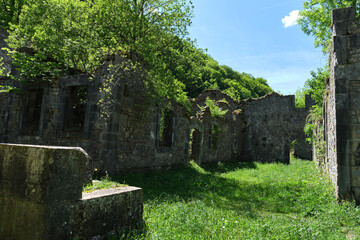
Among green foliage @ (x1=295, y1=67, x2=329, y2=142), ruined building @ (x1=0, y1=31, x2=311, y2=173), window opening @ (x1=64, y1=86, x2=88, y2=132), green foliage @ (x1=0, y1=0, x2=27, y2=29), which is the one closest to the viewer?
ruined building @ (x1=0, y1=31, x2=311, y2=173)

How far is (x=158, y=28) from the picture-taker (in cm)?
1154

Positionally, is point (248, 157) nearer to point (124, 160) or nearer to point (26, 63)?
point (124, 160)

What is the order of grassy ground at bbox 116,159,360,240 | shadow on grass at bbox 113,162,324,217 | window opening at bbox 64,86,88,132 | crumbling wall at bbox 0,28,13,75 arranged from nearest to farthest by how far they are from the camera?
grassy ground at bbox 116,159,360,240
shadow on grass at bbox 113,162,324,217
window opening at bbox 64,86,88,132
crumbling wall at bbox 0,28,13,75

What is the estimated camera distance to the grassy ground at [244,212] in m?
3.96

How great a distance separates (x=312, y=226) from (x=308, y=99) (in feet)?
70.1

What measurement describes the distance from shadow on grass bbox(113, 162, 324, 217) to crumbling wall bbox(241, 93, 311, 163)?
1314cm

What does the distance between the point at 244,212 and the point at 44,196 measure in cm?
445

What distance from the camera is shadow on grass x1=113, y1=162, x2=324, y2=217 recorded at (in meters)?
6.25

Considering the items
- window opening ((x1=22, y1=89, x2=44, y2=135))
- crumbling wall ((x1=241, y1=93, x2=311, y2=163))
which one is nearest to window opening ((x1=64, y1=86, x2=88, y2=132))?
window opening ((x1=22, y1=89, x2=44, y2=135))

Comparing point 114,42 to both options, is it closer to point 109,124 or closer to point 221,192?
point 109,124

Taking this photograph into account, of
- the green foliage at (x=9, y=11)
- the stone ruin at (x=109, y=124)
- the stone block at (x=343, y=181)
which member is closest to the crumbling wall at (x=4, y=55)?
the green foliage at (x=9, y=11)

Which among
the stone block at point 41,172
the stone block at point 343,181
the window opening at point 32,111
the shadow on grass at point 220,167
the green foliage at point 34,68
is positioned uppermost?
the green foliage at point 34,68

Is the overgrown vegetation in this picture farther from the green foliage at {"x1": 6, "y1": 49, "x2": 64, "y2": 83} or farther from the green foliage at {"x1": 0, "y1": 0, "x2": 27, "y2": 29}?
the green foliage at {"x1": 0, "y1": 0, "x2": 27, "y2": 29}

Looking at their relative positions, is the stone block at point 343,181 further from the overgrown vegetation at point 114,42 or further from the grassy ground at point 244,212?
the overgrown vegetation at point 114,42
